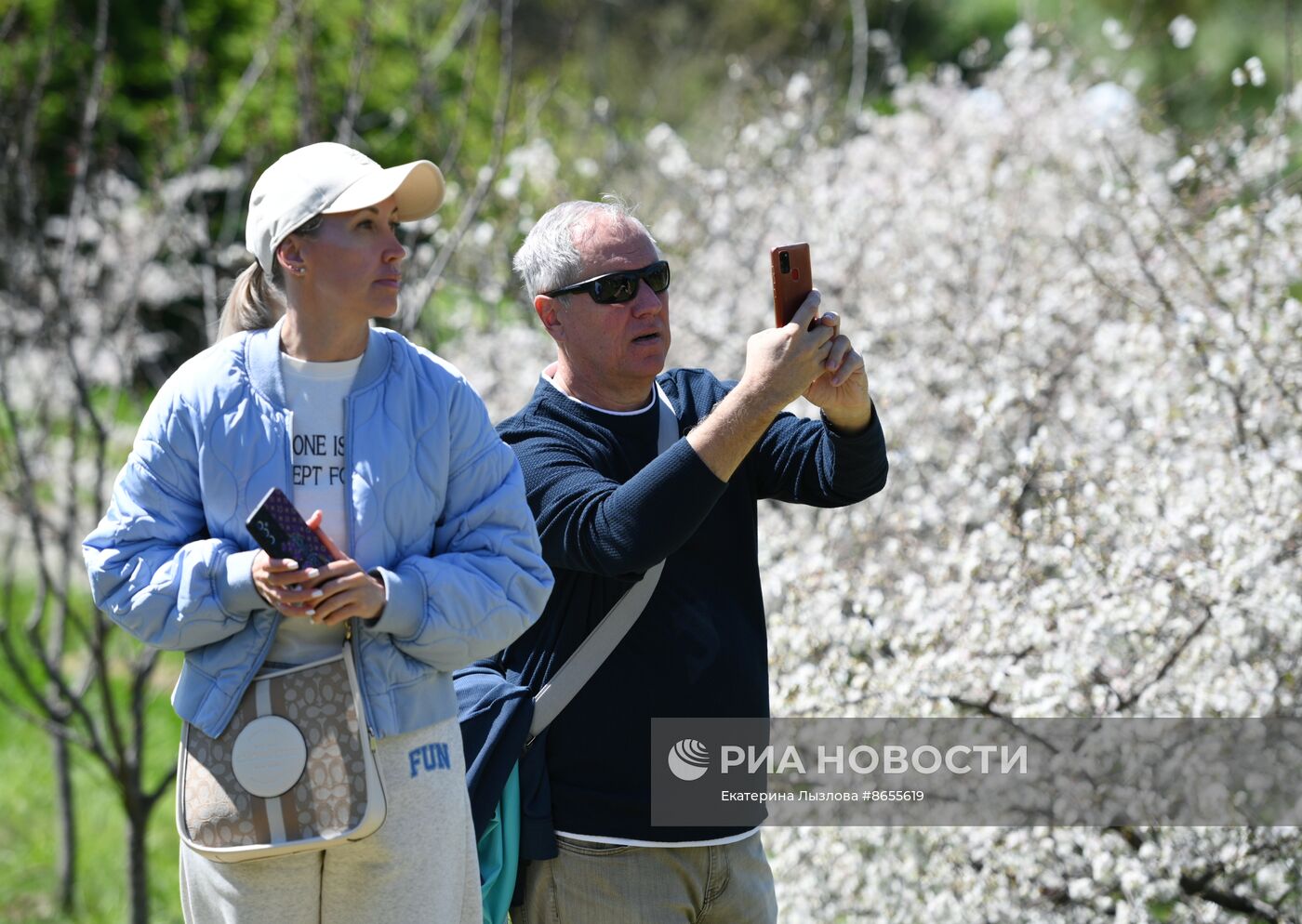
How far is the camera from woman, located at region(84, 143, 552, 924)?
1.95 meters

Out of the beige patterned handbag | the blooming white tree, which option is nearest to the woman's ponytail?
the beige patterned handbag

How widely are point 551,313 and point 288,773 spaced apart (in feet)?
2.91

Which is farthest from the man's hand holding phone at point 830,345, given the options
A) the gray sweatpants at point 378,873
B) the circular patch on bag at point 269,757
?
the circular patch on bag at point 269,757

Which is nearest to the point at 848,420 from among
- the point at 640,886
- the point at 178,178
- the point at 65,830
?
the point at 640,886

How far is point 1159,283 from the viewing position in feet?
14.4

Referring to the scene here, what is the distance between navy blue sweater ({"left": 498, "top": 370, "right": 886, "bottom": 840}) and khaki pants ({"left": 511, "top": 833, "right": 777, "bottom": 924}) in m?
0.03

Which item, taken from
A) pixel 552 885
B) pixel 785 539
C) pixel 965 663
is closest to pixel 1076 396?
pixel 785 539

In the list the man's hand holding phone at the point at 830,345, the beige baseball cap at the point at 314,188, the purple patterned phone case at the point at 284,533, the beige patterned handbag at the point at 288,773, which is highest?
the beige baseball cap at the point at 314,188

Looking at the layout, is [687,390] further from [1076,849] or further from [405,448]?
[1076,849]

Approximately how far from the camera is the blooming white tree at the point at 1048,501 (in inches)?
128

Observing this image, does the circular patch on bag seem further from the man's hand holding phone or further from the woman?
the man's hand holding phone

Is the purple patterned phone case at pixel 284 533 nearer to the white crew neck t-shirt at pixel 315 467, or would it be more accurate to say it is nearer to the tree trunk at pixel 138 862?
the white crew neck t-shirt at pixel 315 467

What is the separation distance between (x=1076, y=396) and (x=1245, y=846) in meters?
1.67

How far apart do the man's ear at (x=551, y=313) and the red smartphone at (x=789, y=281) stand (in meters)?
0.37
